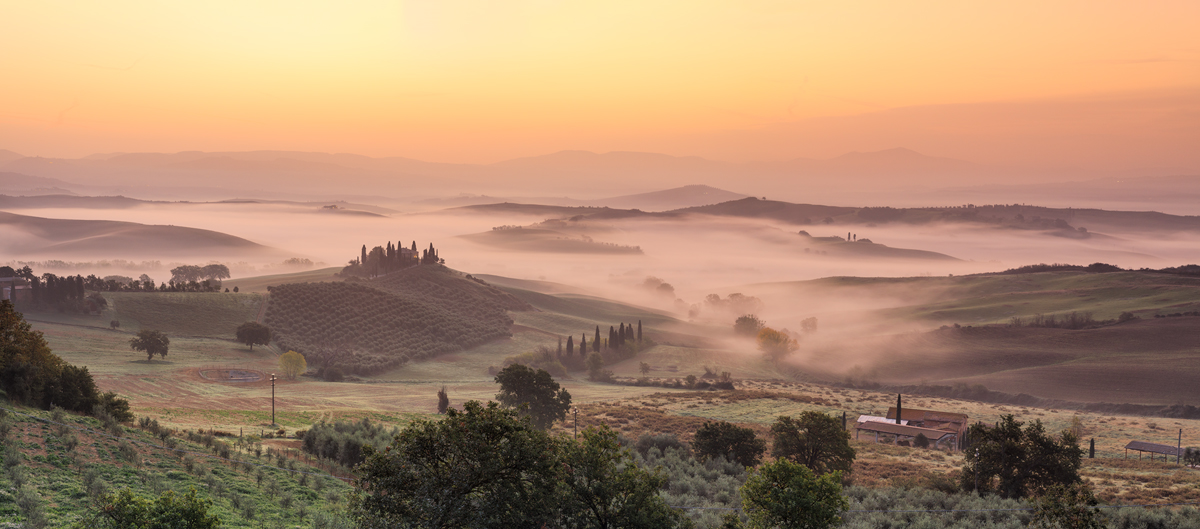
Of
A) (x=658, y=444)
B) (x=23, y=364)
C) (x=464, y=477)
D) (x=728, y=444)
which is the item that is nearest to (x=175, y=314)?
(x=23, y=364)

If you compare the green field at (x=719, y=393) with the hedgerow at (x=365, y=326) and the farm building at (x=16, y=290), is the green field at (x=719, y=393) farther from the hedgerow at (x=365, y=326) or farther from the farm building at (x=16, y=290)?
the farm building at (x=16, y=290)

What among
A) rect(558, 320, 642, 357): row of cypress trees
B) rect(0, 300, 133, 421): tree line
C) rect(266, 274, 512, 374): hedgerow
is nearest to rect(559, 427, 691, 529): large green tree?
rect(0, 300, 133, 421): tree line

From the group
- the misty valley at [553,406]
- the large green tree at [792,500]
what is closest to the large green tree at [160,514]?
the misty valley at [553,406]

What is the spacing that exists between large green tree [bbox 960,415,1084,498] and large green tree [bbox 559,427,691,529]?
28.4m

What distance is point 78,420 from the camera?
3544 cm

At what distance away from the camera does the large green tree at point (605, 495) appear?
2133 centimetres

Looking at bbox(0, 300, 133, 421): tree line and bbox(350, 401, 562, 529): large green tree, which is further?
bbox(0, 300, 133, 421): tree line

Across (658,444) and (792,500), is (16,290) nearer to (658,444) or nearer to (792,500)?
(658,444)

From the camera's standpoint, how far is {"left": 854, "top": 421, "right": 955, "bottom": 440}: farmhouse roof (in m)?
79.2

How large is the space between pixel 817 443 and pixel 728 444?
6.19 meters

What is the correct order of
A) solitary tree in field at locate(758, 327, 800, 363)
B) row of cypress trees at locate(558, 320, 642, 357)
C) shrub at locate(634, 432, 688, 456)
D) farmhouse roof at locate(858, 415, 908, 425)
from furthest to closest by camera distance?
solitary tree in field at locate(758, 327, 800, 363)
row of cypress trees at locate(558, 320, 642, 357)
farmhouse roof at locate(858, 415, 908, 425)
shrub at locate(634, 432, 688, 456)

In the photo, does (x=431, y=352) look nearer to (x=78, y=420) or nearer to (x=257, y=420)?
(x=257, y=420)

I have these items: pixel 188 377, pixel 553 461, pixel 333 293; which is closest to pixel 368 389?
pixel 188 377

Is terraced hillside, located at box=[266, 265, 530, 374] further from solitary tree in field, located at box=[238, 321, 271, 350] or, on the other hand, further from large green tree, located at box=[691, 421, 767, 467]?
large green tree, located at box=[691, 421, 767, 467]
